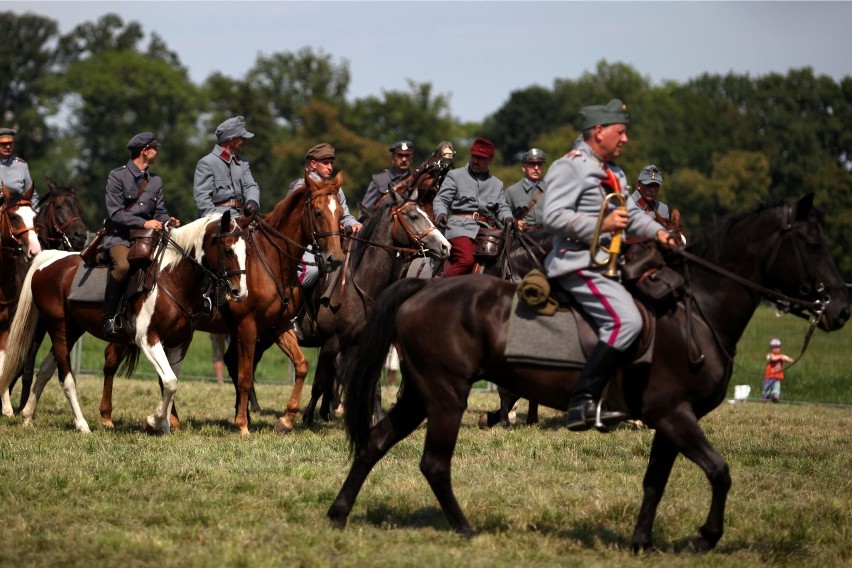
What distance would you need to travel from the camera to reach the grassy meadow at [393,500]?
835 centimetres

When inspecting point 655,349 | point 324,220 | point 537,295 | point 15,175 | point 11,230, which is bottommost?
point 11,230

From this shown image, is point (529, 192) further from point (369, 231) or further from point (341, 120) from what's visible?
point (341, 120)

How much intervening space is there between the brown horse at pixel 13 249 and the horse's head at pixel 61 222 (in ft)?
4.45

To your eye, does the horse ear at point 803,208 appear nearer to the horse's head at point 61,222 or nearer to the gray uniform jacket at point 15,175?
the horse's head at point 61,222

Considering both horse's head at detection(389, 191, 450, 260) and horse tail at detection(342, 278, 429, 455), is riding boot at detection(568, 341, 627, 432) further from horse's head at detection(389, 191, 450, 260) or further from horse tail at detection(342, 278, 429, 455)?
horse's head at detection(389, 191, 450, 260)

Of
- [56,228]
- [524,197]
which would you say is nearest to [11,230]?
[56,228]

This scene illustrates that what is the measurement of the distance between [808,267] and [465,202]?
7.59m

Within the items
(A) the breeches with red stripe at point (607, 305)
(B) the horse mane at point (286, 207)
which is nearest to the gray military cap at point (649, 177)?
(B) the horse mane at point (286, 207)

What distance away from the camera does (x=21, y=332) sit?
1521 centimetres

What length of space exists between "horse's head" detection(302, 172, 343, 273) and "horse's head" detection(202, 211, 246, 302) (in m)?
0.83

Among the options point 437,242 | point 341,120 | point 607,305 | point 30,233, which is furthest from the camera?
point 341,120

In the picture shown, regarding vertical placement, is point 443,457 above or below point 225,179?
below

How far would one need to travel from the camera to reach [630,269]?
8.70m

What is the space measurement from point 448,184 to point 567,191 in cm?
728
